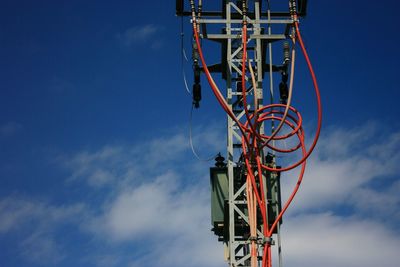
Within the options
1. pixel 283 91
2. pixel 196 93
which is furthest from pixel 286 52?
pixel 196 93

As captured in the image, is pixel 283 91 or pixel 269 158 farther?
pixel 283 91

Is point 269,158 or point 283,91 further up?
point 283,91

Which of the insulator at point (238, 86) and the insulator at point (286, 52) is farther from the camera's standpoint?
the insulator at point (238, 86)

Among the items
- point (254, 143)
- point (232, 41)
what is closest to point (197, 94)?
point (232, 41)

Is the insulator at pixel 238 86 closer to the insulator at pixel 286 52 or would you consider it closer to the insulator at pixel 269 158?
the insulator at pixel 286 52

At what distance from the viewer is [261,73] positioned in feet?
37.6

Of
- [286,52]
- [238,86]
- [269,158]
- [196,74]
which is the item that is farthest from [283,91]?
[196,74]

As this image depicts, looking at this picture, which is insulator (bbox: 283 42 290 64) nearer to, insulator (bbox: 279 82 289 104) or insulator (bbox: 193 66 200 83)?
insulator (bbox: 279 82 289 104)

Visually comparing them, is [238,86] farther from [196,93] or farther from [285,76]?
[285,76]

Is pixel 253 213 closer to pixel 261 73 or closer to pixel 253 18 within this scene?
pixel 261 73

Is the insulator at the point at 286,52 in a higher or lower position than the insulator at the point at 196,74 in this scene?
higher

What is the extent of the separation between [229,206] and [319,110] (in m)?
2.64

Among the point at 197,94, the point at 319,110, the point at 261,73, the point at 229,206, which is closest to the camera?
the point at 319,110

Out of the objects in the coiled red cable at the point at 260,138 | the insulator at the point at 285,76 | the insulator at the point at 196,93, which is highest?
the insulator at the point at 285,76
